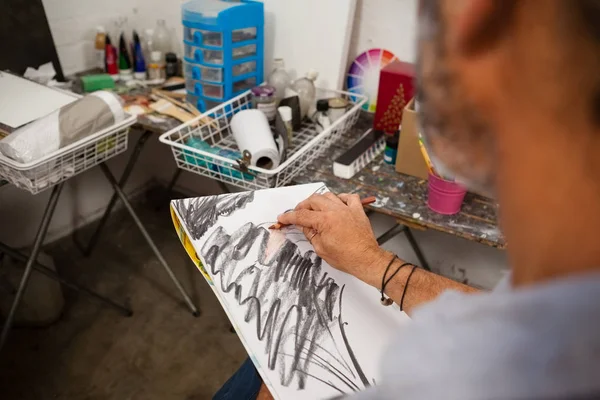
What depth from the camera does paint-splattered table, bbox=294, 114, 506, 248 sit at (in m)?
1.10

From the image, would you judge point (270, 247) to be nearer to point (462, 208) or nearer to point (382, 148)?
point (462, 208)

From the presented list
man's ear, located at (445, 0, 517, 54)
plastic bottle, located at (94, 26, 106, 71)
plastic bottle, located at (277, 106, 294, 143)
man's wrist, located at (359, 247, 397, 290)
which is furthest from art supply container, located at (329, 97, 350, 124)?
man's ear, located at (445, 0, 517, 54)

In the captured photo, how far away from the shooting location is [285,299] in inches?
32.9

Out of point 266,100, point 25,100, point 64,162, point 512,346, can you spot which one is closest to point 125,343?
point 64,162

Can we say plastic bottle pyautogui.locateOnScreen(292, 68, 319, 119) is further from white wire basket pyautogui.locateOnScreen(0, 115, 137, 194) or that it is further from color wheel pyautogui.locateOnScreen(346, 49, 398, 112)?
white wire basket pyautogui.locateOnScreen(0, 115, 137, 194)

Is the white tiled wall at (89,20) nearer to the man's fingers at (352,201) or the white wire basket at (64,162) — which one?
the white wire basket at (64,162)

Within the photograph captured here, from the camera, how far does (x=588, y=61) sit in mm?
256

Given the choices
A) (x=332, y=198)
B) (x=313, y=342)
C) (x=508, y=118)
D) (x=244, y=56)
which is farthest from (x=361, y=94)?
Result: (x=508, y=118)

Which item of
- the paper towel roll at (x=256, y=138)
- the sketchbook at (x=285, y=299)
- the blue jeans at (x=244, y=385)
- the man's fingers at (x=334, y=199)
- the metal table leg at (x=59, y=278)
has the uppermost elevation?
the man's fingers at (x=334, y=199)

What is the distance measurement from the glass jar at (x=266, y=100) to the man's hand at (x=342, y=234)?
0.56 metres

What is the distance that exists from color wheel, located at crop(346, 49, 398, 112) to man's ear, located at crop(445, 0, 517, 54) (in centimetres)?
127

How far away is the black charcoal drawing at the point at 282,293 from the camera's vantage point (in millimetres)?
736

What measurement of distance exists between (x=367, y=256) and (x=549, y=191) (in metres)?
0.58

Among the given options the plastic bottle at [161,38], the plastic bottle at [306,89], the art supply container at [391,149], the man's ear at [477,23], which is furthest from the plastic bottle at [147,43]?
the man's ear at [477,23]
